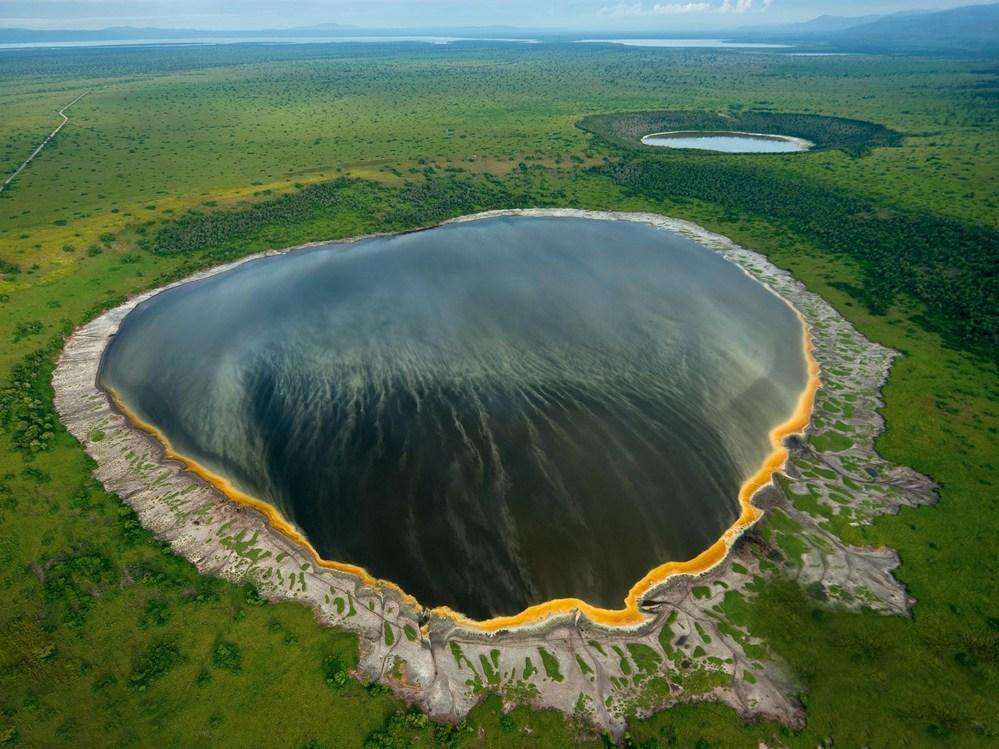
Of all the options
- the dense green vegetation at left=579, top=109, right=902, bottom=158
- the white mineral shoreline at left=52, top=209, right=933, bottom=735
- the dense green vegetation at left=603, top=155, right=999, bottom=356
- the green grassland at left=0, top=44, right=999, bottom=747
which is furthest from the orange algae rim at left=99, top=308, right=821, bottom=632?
the dense green vegetation at left=579, top=109, right=902, bottom=158

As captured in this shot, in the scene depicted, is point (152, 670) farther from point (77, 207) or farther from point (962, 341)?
point (77, 207)

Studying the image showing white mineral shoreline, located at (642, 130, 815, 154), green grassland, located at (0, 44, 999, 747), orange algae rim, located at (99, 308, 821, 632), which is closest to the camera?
green grassland, located at (0, 44, 999, 747)

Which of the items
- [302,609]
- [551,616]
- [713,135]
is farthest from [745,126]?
[302,609]

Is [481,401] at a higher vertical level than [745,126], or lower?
lower

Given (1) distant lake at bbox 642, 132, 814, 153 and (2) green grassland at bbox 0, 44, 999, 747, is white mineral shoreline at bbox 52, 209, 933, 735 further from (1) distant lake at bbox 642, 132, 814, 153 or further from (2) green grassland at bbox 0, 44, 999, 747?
(1) distant lake at bbox 642, 132, 814, 153

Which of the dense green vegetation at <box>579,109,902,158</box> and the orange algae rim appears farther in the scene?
the dense green vegetation at <box>579,109,902,158</box>

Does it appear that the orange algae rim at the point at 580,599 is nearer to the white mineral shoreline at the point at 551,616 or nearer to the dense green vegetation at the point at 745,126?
the white mineral shoreline at the point at 551,616

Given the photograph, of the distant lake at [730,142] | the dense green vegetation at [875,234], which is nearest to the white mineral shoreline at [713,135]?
the distant lake at [730,142]

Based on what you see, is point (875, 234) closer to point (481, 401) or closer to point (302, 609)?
point (481, 401)
